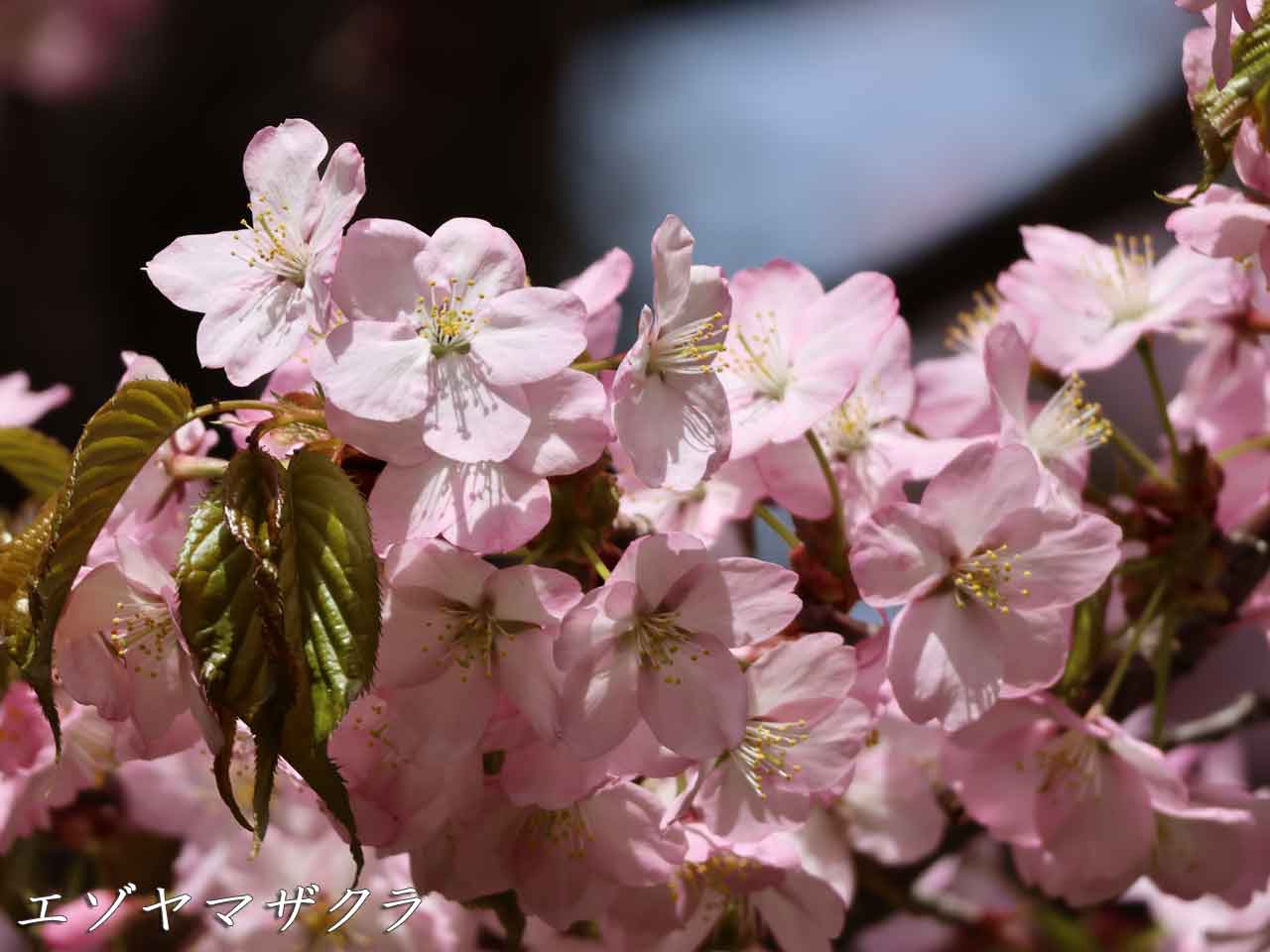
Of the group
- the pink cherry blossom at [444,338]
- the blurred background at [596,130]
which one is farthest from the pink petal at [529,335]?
the blurred background at [596,130]

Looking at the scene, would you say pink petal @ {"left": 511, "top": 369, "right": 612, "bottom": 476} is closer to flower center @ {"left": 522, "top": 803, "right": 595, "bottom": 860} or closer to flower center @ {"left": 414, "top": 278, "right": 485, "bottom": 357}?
flower center @ {"left": 414, "top": 278, "right": 485, "bottom": 357}

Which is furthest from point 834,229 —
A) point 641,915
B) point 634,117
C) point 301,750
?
point 301,750

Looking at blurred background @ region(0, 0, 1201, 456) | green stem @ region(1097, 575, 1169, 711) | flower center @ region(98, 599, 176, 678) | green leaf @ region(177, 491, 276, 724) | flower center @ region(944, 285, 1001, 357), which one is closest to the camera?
green leaf @ region(177, 491, 276, 724)

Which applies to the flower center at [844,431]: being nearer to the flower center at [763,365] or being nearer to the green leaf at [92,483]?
the flower center at [763,365]

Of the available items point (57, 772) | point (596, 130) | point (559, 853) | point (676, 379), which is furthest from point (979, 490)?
point (596, 130)

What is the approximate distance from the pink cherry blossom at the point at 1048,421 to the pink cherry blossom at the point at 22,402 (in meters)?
0.46

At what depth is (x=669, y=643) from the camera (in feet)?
1.78

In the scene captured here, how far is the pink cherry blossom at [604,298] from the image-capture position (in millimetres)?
643

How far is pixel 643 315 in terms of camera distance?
53 centimetres

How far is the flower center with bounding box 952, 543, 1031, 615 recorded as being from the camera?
0.58 m

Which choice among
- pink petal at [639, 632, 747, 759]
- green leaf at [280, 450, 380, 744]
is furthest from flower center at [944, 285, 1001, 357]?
green leaf at [280, 450, 380, 744]

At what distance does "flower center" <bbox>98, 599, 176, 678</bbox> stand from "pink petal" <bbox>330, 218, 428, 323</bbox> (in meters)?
0.15

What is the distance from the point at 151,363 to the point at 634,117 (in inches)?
89.4

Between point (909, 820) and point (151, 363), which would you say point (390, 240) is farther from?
point (909, 820)
